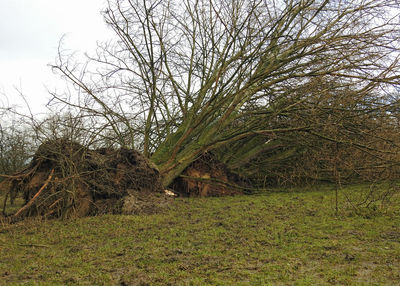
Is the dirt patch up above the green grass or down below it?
above

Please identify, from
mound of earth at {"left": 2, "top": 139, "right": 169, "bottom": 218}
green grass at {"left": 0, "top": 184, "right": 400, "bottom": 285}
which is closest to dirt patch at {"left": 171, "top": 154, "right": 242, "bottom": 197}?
mound of earth at {"left": 2, "top": 139, "right": 169, "bottom": 218}

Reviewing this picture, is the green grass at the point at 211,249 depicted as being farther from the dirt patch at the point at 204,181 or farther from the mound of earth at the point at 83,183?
the dirt patch at the point at 204,181

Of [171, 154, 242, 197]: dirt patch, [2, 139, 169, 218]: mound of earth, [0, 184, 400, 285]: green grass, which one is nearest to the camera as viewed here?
[0, 184, 400, 285]: green grass

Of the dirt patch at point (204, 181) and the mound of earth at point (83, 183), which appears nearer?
the mound of earth at point (83, 183)

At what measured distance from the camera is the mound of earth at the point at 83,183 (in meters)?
5.99

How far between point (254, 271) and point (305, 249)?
899 millimetres

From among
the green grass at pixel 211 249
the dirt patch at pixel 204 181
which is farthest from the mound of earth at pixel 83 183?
the dirt patch at pixel 204 181

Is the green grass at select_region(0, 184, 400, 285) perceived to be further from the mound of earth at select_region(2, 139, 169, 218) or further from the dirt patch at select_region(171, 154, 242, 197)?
the dirt patch at select_region(171, 154, 242, 197)

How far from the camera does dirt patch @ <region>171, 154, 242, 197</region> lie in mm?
8969

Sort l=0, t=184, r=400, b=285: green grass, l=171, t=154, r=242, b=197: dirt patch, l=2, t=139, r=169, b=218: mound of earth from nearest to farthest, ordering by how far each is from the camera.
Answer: l=0, t=184, r=400, b=285: green grass → l=2, t=139, r=169, b=218: mound of earth → l=171, t=154, r=242, b=197: dirt patch

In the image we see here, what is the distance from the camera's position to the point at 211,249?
418 centimetres

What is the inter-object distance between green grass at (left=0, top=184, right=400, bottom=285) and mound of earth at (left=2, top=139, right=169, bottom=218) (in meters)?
0.42

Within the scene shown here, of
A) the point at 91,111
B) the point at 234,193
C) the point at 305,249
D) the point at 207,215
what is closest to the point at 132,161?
the point at 91,111

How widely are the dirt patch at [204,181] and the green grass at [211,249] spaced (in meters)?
2.29
